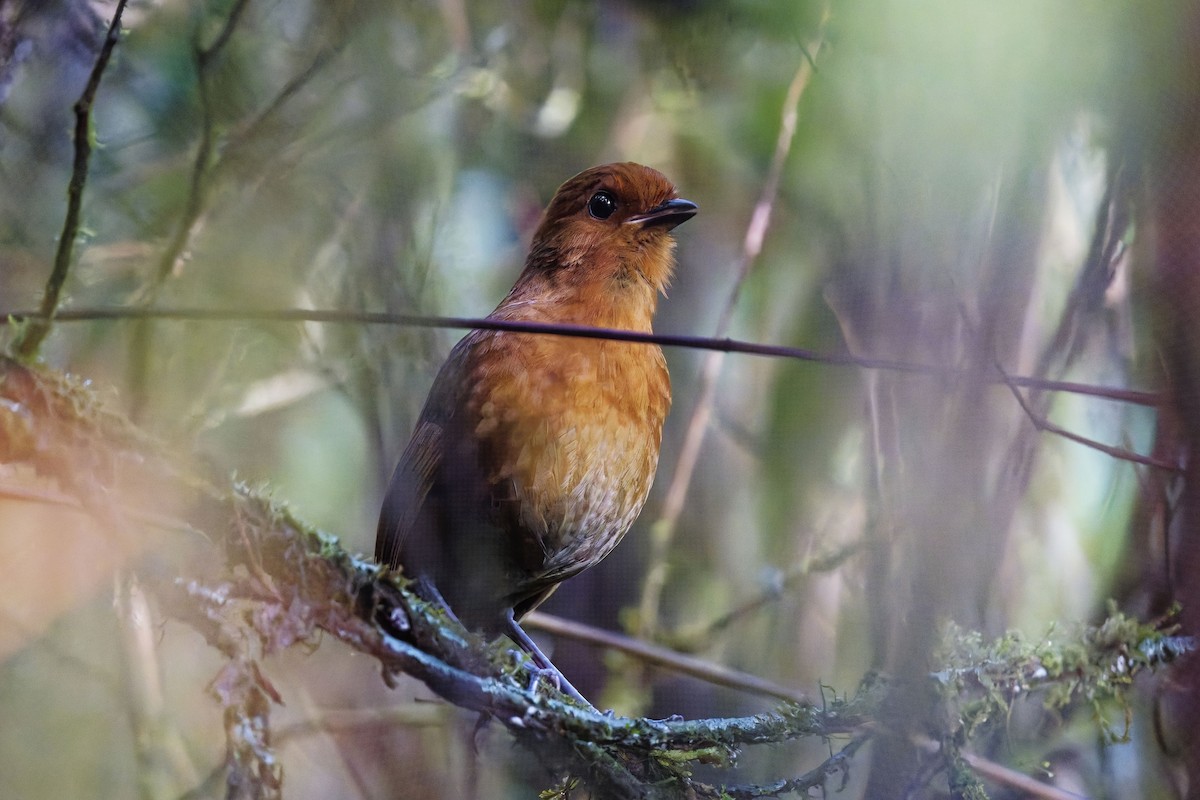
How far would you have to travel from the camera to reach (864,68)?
1574 mm

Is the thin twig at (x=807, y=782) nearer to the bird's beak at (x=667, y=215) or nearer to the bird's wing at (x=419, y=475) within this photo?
the bird's wing at (x=419, y=475)

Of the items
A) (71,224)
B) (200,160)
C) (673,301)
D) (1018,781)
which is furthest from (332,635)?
(673,301)

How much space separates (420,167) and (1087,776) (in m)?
1.40

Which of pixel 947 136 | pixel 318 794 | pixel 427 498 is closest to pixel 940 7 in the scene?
pixel 947 136

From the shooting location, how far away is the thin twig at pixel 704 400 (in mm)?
1761

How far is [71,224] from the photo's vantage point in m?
1.10

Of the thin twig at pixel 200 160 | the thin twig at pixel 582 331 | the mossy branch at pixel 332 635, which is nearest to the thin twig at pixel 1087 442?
the thin twig at pixel 582 331

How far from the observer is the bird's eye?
Answer: 1.60 metres

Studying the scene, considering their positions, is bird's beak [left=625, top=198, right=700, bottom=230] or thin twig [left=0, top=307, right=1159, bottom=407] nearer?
thin twig [left=0, top=307, right=1159, bottom=407]

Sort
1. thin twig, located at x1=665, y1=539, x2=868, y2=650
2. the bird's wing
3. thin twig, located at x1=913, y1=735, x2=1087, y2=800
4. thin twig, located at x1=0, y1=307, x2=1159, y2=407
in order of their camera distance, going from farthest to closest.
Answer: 1. thin twig, located at x1=665, y1=539, x2=868, y2=650
2. the bird's wing
3. thin twig, located at x1=913, y1=735, x2=1087, y2=800
4. thin twig, located at x1=0, y1=307, x2=1159, y2=407

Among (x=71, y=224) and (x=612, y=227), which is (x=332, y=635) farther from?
(x=612, y=227)

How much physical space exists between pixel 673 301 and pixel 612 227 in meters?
0.40

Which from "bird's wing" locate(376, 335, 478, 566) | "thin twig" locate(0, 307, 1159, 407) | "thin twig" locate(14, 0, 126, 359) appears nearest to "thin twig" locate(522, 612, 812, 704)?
"bird's wing" locate(376, 335, 478, 566)

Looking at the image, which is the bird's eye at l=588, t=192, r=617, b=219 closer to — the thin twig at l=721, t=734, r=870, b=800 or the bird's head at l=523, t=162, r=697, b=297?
the bird's head at l=523, t=162, r=697, b=297
